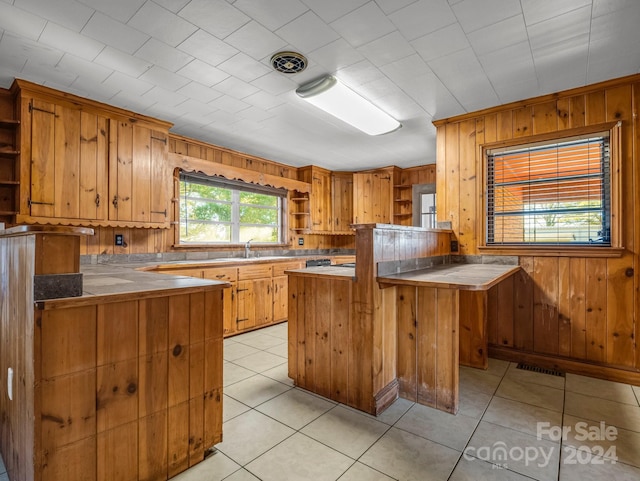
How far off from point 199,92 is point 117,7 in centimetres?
107

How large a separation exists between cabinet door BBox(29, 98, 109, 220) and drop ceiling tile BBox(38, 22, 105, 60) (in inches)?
33.7

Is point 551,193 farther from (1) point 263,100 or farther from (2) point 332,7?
(1) point 263,100

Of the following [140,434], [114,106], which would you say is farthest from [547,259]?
[114,106]

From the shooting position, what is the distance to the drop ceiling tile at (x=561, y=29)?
1965 millimetres

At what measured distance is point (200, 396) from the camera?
5.53 ft

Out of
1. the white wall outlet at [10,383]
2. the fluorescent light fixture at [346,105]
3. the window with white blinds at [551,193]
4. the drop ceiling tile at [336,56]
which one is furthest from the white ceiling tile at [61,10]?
the window with white blinds at [551,193]

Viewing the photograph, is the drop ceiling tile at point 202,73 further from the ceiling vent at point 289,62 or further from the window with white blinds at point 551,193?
the window with white blinds at point 551,193

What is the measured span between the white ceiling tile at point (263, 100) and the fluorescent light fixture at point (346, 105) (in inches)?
12.7

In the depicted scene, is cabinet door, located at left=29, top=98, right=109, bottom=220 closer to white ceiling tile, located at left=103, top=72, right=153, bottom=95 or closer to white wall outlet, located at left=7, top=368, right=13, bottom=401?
white ceiling tile, located at left=103, top=72, right=153, bottom=95

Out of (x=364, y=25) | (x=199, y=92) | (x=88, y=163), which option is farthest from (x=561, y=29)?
(x=88, y=163)

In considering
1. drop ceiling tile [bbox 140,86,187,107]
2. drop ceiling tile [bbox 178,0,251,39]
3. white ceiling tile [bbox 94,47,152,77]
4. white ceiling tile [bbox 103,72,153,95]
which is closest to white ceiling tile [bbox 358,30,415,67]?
drop ceiling tile [bbox 178,0,251,39]

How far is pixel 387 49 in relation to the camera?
2.28m

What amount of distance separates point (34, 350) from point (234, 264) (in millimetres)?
2881

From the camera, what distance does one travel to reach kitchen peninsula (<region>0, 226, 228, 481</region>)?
3.95ft
